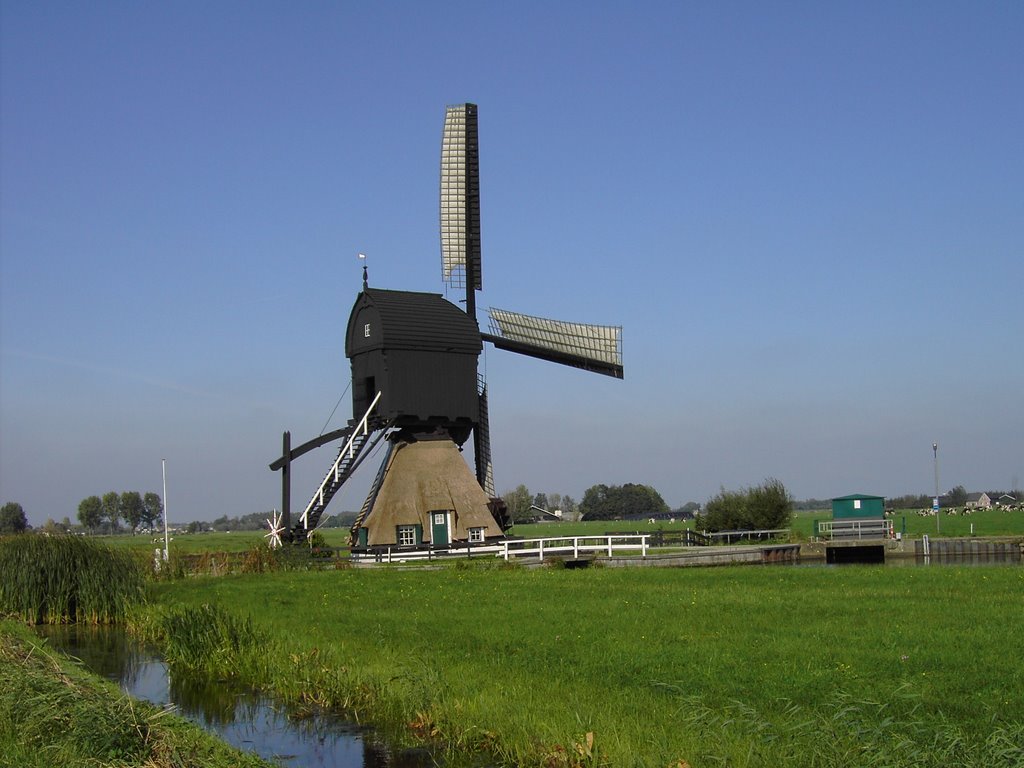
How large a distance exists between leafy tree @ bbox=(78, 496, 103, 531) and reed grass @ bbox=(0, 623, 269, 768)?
194m

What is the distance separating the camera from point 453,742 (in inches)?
460

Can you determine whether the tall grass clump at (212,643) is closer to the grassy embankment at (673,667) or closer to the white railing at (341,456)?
the grassy embankment at (673,667)

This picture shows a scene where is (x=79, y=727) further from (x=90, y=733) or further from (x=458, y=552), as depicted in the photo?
(x=458, y=552)

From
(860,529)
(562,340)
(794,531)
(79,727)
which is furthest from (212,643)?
(794,531)

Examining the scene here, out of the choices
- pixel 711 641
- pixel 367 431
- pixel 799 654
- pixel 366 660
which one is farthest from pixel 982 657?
pixel 367 431

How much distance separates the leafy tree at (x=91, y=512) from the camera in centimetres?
19425

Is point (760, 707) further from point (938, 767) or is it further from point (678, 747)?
point (938, 767)

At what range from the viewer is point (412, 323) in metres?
40.0

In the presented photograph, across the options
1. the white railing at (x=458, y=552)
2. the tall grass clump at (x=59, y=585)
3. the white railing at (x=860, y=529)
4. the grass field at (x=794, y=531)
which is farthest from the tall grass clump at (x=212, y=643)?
the white railing at (x=860, y=529)

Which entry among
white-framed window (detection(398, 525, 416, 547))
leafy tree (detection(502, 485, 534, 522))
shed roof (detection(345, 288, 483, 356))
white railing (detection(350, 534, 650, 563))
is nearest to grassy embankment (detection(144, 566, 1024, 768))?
white railing (detection(350, 534, 650, 563))

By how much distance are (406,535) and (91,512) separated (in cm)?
17069

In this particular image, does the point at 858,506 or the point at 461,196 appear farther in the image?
the point at 858,506

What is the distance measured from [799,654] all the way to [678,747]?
17.0 ft

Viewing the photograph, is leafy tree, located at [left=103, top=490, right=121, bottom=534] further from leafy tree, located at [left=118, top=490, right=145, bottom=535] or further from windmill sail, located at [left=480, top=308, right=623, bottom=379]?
windmill sail, located at [left=480, top=308, right=623, bottom=379]
